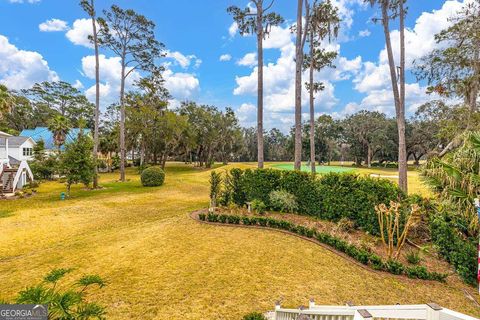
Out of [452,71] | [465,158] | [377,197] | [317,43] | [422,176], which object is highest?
[317,43]

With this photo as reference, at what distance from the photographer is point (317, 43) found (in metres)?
19.1

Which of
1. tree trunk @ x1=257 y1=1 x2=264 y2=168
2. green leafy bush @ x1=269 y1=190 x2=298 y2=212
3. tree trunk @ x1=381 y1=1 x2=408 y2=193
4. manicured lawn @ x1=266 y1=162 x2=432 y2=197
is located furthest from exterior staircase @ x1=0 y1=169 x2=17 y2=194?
tree trunk @ x1=381 y1=1 x2=408 y2=193

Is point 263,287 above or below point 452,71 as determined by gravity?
below

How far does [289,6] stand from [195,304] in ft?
56.8

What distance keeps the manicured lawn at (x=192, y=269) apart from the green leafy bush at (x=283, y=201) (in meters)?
2.63

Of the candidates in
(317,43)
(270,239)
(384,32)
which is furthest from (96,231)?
(317,43)

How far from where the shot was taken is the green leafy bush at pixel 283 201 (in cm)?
1195

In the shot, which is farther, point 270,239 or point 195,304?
point 270,239

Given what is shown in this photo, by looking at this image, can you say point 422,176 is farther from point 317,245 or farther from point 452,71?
point 452,71

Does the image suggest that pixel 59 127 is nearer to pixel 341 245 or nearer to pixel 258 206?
pixel 258 206

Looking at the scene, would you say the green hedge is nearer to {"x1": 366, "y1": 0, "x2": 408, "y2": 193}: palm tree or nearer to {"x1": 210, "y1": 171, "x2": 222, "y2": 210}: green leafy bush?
{"x1": 366, "y1": 0, "x2": 408, "y2": 193}: palm tree

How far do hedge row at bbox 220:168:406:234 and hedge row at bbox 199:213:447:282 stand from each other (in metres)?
1.84

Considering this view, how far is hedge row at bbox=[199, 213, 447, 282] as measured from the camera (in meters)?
6.73

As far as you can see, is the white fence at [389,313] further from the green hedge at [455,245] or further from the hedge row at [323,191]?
the hedge row at [323,191]
